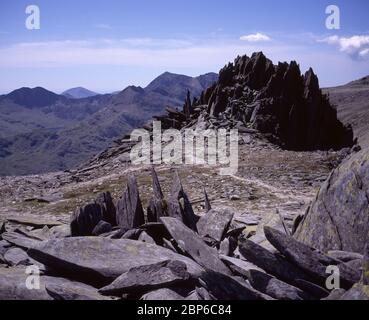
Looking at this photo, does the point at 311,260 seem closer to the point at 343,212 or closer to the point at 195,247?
the point at 343,212

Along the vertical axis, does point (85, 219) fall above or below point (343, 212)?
below

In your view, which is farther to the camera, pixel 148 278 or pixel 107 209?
pixel 107 209

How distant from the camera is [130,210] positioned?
1371cm

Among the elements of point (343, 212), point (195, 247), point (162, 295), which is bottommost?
point (162, 295)

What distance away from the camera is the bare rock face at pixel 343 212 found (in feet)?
31.1

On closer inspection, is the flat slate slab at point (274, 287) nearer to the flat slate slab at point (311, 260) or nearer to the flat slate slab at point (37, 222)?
the flat slate slab at point (311, 260)

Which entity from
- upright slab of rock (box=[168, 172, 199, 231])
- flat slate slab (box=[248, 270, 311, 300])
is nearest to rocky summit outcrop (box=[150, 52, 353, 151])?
upright slab of rock (box=[168, 172, 199, 231])

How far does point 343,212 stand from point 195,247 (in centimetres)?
418

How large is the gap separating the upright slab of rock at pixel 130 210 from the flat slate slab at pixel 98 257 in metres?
2.28

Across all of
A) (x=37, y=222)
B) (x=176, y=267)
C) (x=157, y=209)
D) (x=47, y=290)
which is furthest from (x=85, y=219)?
(x=37, y=222)

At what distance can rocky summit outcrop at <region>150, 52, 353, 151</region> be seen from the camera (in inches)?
1876

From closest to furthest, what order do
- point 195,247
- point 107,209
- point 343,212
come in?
point 343,212, point 195,247, point 107,209

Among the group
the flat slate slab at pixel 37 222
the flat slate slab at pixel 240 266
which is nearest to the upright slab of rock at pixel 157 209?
the flat slate slab at pixel 240 266
